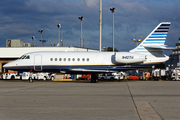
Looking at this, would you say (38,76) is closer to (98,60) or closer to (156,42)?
(98,60)

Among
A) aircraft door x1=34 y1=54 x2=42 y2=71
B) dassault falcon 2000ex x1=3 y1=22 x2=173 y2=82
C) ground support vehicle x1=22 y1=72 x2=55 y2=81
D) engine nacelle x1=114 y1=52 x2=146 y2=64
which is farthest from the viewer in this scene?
ground support vehicle x1=22 y1=72 x2=55 y2=81

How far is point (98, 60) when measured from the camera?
29.7m

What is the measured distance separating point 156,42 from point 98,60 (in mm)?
7448

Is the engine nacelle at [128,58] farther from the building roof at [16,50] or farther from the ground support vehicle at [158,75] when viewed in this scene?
the building roof at [16,50]

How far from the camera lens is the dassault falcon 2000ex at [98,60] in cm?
2934

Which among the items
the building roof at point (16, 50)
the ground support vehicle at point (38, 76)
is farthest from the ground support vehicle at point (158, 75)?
the building roof at point (16, 50)

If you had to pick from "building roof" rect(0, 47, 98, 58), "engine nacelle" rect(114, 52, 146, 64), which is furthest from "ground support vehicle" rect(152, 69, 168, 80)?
"building roof" rect(0, 47, 98, 58)

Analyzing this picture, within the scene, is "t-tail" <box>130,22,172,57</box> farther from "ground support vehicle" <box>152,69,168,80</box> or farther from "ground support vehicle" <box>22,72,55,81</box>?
"ground support vehicle" <box>22,72,55,81</box>

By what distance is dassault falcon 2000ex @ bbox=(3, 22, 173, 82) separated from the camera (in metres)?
29.3

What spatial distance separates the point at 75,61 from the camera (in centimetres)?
2967

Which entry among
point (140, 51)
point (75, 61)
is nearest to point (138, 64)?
point (140, 51)

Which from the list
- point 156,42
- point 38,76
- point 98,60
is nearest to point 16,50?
point 38,76
